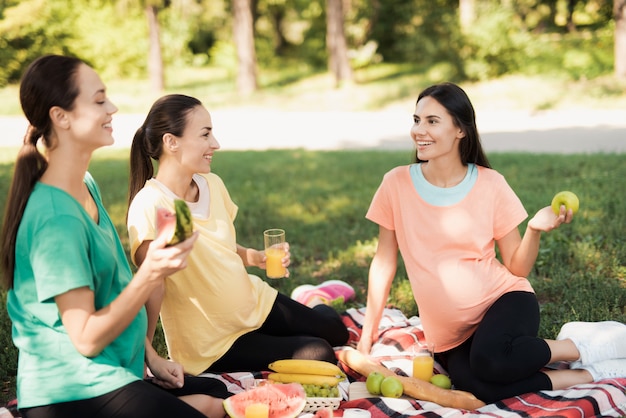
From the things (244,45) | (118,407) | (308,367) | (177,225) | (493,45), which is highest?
(244,45)

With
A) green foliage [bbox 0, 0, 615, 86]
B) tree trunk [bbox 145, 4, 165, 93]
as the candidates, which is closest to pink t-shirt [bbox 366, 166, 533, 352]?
green foliage [bbox 0, 0, 615, 86]

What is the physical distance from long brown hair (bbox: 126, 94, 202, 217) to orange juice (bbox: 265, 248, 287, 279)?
78cm

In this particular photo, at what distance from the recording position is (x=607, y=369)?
3709 millimetres

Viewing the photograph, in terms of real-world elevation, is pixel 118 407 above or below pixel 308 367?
above

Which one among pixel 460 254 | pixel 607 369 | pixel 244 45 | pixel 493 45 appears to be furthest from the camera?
pixel 244 45

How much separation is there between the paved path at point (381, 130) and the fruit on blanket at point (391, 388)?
706 centimetres

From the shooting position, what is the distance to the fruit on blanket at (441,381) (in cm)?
376

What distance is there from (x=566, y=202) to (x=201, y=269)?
187cm

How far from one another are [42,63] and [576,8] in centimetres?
3181

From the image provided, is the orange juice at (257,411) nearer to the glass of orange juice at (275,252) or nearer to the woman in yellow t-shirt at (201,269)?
the woman in yellow t-shirt at (201,269)

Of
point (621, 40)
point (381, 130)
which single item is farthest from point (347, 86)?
point (621, 40)

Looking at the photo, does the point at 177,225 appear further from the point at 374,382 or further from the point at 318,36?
the point at 318,36

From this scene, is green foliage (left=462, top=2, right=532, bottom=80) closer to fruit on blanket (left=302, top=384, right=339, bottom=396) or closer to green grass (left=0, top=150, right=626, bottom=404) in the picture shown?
green grass (left=0, top=150, right=626, bottom=404)

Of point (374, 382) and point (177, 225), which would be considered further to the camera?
point (374, 382)
